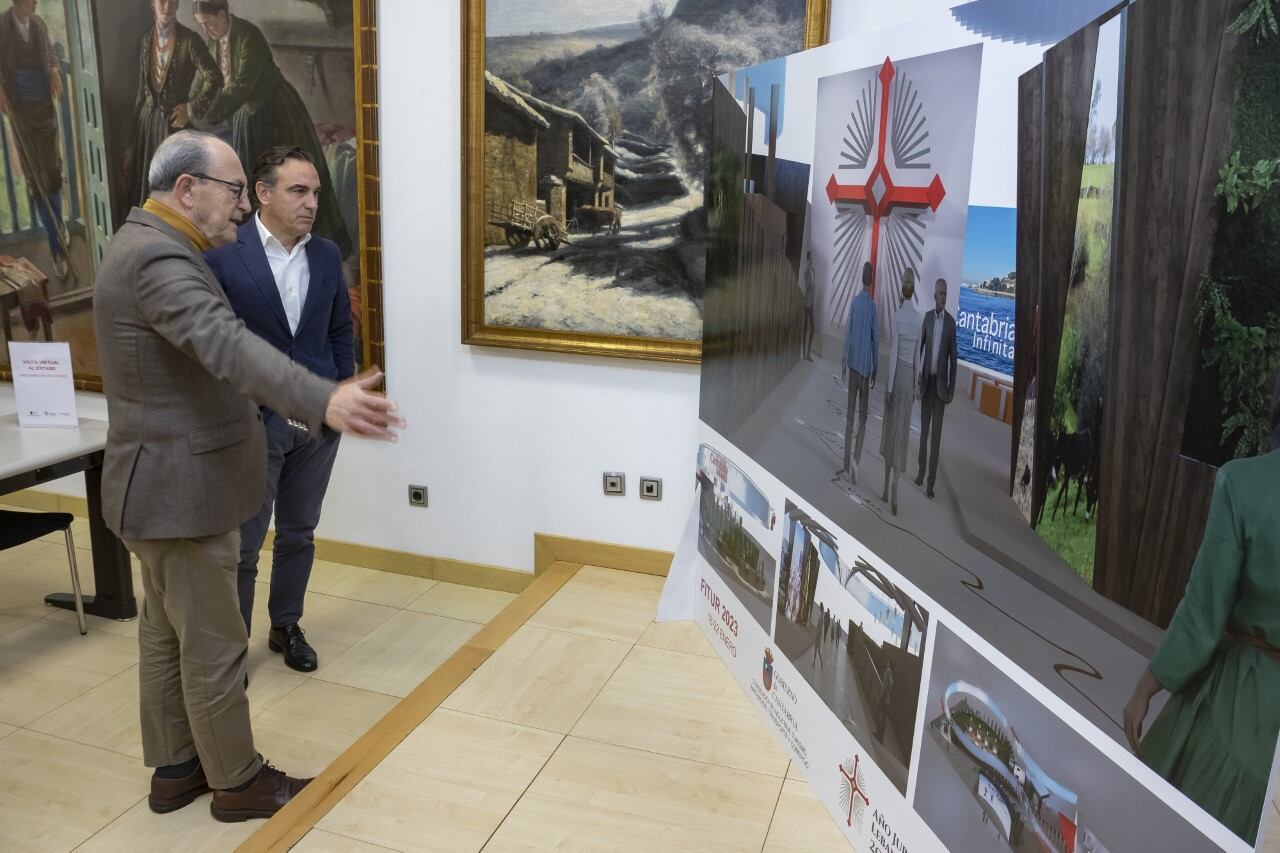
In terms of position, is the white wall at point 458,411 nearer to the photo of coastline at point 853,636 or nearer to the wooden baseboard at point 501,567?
the wooden baseboard at point 501,567

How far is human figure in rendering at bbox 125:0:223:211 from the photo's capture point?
12.5 ft

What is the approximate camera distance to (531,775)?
8.06 ft

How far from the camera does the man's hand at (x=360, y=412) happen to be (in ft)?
6.08

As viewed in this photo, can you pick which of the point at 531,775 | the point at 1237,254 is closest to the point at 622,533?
the point at 531,775

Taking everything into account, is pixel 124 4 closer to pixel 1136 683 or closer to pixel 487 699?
pixel 487 699

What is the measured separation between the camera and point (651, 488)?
12.3 ft

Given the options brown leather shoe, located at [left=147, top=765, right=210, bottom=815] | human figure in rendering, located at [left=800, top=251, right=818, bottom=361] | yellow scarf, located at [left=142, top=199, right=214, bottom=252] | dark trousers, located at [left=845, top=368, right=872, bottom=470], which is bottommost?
brown leather shoe, located at [left=147, top=765, right=210, bottom=815]

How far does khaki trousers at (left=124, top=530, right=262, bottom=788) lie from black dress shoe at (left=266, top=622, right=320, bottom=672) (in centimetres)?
75

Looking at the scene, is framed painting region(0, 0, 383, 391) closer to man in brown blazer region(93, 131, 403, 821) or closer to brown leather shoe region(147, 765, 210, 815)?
man in brown blazer region(93, 131, 403, 821)

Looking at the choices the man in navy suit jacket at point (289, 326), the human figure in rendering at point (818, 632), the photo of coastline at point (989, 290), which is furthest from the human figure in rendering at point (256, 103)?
the photo of coastline at point (989, 290)

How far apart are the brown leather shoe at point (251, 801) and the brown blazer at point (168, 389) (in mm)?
698

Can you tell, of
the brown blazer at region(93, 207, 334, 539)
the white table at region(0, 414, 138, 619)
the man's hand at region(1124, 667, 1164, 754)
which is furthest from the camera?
the white table at region(0, 414, 138, 619)

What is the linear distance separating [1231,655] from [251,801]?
2205 mm

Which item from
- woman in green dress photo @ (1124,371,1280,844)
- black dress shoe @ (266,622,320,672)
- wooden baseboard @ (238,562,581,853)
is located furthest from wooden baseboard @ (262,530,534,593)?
woman in green dress photo @ (1124,371,1280,844)
